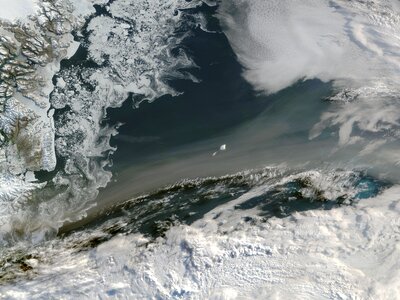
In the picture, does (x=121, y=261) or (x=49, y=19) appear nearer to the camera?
(x=121, y=261)

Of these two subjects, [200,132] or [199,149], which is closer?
[199,149]

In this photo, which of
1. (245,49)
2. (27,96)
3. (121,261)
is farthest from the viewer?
(245,49)

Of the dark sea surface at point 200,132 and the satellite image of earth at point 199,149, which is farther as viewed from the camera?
the dark sea surface at point 200,132

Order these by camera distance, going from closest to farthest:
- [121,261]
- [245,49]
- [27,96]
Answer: [121,261] < [27,96] < [245,49]

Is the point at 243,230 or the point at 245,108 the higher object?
the point at 245,108

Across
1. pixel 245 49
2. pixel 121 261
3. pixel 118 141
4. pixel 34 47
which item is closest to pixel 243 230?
pixel 121 261

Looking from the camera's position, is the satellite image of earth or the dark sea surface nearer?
the satellite image of earth

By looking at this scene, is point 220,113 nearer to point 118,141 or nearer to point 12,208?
point 118,141

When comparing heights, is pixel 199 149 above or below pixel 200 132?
below
